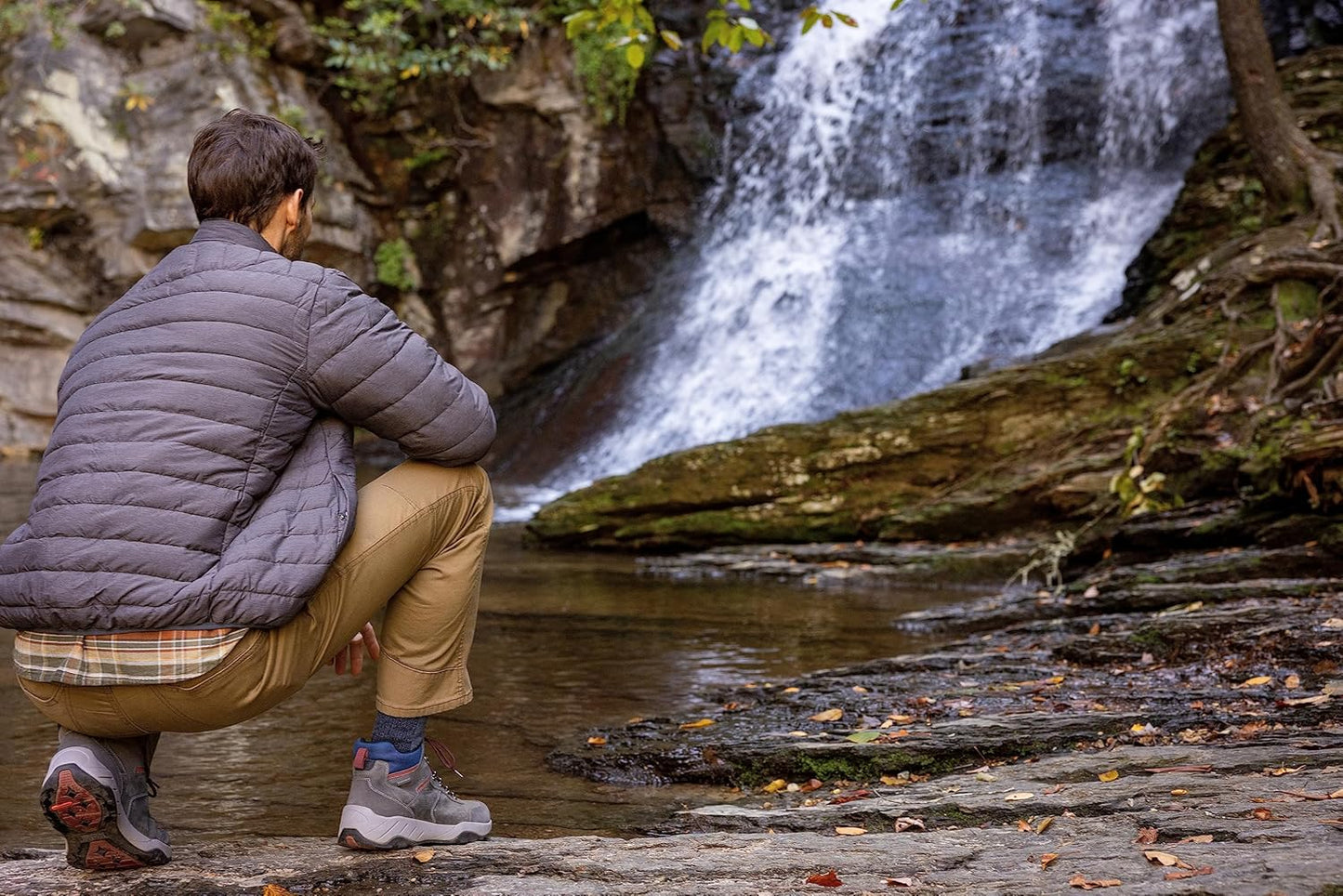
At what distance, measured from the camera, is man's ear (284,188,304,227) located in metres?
2.40

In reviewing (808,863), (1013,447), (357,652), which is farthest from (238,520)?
(1013,447)

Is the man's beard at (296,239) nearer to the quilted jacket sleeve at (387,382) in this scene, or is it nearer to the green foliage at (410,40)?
the quilted jacket sleeve at (387,382)

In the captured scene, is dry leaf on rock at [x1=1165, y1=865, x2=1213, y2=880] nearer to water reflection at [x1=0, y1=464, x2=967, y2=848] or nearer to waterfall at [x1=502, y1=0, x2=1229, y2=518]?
water reflection at [x1=0, y1=464, x2=967, y2=848]

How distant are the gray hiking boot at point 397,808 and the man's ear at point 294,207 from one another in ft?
3.52

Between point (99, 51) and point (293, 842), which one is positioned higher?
point (99, 51)

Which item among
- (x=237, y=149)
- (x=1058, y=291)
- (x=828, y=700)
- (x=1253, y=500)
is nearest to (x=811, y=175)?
(x=1058, y=291)

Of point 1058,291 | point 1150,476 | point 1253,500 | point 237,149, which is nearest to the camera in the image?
point 237,149

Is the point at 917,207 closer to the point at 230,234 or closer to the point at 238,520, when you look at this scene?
the point at 230,234

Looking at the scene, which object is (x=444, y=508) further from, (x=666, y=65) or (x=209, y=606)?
(x=666, y=65)

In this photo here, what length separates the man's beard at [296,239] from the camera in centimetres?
244

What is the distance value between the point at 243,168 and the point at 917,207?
39.9 feet

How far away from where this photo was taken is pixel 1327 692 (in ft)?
10.5

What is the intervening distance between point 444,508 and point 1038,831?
4.41 feet

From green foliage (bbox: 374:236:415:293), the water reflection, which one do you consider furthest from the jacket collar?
green foliage (bbox: 374:236:415:293)
